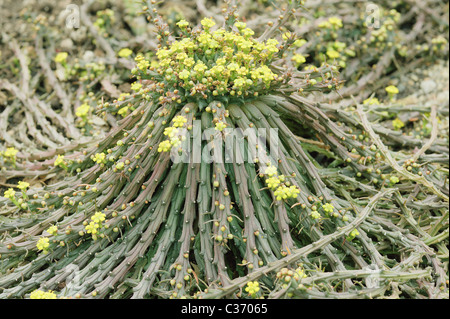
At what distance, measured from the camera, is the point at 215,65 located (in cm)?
286

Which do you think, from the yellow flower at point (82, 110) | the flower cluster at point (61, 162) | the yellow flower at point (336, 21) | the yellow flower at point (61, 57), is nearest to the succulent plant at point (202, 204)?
the flower cluster at point (61, 162)

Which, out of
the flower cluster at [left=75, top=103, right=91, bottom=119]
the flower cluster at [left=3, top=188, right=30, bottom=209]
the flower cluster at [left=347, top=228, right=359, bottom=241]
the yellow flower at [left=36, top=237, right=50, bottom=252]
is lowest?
the flower cluster at [left=347, top=228, right=359, bottom=241]

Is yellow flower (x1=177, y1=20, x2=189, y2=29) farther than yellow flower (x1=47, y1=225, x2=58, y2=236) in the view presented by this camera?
Yes

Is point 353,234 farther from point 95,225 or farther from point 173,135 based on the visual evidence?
point 95,225

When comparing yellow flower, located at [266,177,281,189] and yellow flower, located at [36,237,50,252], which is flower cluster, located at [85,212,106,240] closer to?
yellow flower, located at [36,237,50,252]

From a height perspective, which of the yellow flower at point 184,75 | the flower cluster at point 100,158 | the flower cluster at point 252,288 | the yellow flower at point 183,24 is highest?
the yellow flower at point 183,24

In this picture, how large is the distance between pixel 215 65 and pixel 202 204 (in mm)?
841

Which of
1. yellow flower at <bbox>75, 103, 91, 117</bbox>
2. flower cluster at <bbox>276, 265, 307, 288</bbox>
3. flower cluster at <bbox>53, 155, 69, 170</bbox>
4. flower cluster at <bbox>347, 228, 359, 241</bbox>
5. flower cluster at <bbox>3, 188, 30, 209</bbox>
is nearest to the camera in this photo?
Answer: flower cluster at <bbox>276, 265, 307, 288</bbox>

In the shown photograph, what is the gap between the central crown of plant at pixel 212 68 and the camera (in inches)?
108

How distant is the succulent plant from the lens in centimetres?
267

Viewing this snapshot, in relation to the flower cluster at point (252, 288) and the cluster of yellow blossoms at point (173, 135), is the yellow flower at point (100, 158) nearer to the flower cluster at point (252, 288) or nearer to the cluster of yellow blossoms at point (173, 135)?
the cluster of yellow blossoms at point (173, 135)

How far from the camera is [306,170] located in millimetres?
3008

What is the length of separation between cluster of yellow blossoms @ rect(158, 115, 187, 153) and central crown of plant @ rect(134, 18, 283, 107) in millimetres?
203

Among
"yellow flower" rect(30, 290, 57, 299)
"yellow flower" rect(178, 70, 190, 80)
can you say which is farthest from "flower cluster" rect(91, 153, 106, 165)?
"yellow flower" rect(30, 290, 57, 299)
